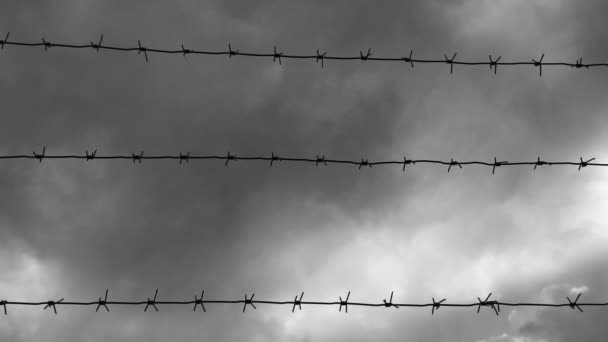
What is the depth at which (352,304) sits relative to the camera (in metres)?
5.61

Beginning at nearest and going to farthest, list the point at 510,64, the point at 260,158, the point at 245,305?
1. the point at 245,305
2. the point at 260,158
3. the point at 510,64

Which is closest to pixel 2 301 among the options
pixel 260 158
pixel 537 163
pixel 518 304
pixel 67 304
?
pixel 67 304

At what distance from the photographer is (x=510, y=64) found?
6.52 meters

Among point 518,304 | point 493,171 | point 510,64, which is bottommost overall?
point 518,304

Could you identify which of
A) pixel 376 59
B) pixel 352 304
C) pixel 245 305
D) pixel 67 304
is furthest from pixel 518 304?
pixel 67 304

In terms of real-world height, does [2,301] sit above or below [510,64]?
below

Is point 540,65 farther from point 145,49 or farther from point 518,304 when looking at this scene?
point 145,49

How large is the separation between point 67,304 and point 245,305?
59.9 inches

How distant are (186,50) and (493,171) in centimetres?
343

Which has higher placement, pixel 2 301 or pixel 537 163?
pixel 537 163

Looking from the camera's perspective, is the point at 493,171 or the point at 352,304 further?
the point at 493,171

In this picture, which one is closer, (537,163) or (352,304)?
(352,304)

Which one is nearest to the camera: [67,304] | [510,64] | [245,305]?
[67,304]

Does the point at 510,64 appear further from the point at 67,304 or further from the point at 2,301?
the point at 2,301
